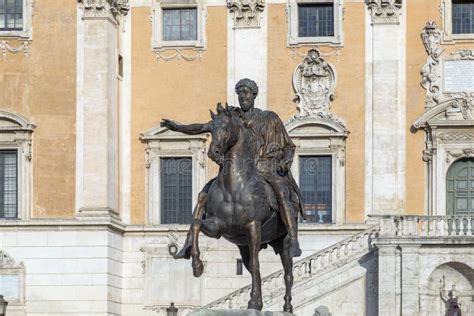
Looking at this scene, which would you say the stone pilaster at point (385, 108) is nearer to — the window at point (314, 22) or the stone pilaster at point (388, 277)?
the window at point (314, 22)

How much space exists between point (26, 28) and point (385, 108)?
367 inches

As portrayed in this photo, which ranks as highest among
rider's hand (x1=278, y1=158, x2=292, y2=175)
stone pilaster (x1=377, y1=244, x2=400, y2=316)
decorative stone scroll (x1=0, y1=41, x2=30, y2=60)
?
decorative stone scroll (x1=0, y1=41, x2=30, y2=60)

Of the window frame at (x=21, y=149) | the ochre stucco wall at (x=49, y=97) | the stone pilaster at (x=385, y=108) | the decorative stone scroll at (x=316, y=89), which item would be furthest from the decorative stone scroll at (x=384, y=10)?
the window frame at (x=21, y=149)

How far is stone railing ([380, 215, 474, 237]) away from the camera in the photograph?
3759cm

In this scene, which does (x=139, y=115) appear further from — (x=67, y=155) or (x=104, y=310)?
(x=104, y=310)

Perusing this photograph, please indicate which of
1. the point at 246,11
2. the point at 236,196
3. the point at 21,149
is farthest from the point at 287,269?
the point at 246,11

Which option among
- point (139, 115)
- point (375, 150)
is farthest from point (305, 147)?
point (139, 115)

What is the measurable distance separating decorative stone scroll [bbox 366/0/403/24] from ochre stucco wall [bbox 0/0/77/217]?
7599 millimetres

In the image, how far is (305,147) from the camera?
133ft

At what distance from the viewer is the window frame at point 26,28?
133 ft

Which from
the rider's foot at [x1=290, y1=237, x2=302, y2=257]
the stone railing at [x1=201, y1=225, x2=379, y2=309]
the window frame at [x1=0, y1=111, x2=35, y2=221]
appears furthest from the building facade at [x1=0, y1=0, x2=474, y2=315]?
the rider's foot at [x1=290, y1=237, x2=302, y2=257]

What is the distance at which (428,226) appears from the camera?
37.8 metres

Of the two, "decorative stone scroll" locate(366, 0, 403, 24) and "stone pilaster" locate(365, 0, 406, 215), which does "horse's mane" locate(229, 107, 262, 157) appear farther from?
"decorative stone scroll" locate(366, 0, 403, 24)

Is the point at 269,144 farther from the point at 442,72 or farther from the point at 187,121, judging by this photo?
the point at 187,121
